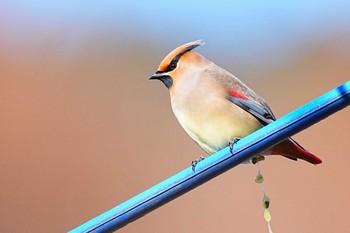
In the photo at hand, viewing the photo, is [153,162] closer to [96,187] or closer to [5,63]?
[96,187]

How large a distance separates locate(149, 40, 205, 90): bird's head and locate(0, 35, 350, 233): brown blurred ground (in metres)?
0.86

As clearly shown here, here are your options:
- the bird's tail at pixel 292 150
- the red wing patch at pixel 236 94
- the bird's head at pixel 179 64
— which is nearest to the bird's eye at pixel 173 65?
the bird's head at pixel 179 64

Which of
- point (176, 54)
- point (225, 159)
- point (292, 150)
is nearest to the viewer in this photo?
point (225, 159)

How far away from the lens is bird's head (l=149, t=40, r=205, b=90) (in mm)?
1637

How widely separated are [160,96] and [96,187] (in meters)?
0.44

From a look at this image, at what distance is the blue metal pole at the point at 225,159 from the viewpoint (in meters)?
1.03

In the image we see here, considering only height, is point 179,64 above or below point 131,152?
below

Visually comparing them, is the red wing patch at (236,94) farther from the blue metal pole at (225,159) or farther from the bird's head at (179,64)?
the blue metal pole at (225,159)

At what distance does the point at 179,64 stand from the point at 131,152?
108cm

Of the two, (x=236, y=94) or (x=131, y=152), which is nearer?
(x=236, y=94)

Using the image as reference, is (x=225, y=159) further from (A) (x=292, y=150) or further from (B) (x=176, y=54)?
(B) (x=176, y=54)

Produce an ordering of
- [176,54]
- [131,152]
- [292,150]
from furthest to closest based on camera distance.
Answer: [131,152]
[176,54]
[292,150]

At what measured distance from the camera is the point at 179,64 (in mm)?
1644

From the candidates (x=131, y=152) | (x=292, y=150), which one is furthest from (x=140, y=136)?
(x=292, y=150)
